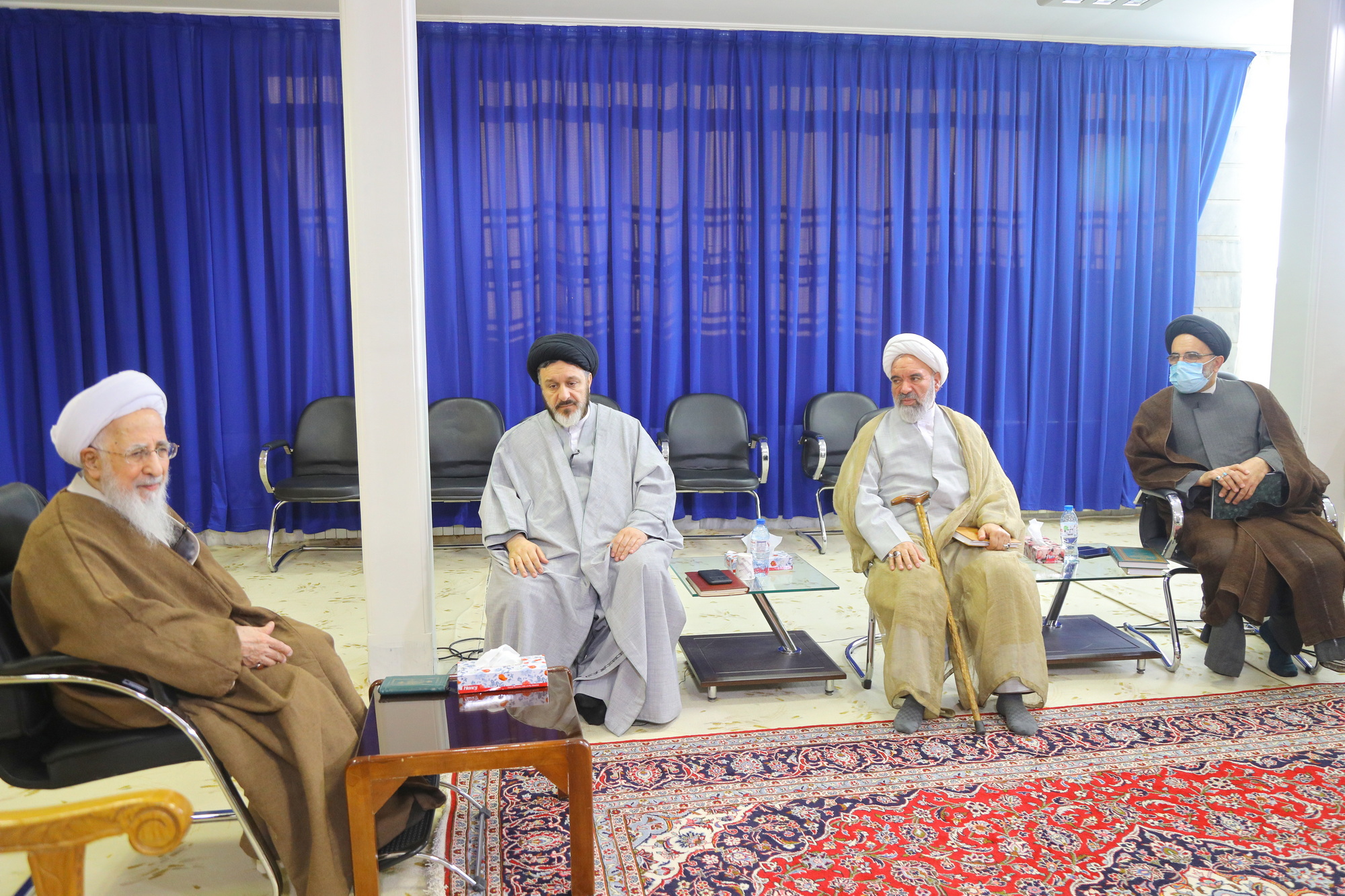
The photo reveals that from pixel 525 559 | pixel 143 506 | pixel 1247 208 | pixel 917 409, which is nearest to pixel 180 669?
pixel 143 506

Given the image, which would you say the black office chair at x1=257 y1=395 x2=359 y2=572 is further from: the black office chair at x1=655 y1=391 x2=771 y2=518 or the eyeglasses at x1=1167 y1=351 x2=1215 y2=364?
the eyeglasses at x1=1167 y1=351 x2=1215 y2=364

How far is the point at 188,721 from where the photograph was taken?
1.85m

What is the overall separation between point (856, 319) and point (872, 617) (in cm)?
284

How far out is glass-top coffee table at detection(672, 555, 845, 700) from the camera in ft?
10.4

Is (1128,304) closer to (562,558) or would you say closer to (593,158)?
(593,158)

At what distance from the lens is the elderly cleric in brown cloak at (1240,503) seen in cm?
318

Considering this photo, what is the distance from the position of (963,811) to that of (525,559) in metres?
1.50

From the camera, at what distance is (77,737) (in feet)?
6.20

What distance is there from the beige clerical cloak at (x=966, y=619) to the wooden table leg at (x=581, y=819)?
1.36 meters

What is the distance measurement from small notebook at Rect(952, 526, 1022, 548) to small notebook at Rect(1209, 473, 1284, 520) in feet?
2.96

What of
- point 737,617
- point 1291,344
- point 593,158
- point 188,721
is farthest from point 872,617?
point 593,158

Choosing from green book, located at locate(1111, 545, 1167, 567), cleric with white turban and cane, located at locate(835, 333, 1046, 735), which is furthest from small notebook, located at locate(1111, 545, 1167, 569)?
cleric with white turban and cane, located at locate(835, 333, 1046, 735)

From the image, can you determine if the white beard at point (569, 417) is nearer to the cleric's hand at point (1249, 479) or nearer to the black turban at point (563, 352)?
the black turban at point (563, 352)

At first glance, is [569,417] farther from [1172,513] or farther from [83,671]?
[1172,513]
